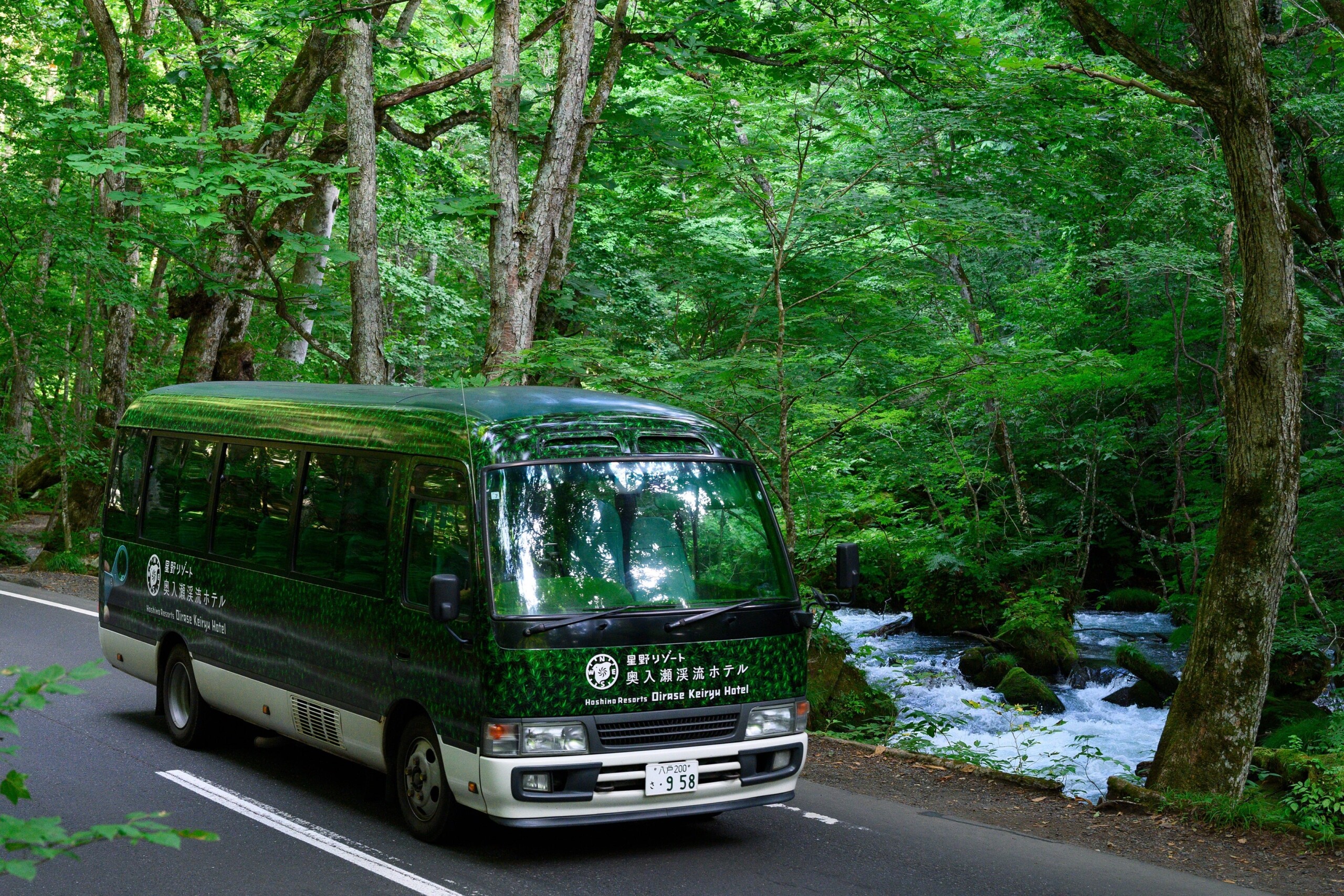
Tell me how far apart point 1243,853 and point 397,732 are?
214 inches

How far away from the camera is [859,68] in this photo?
14344mm

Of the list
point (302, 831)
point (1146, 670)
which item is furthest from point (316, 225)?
point (302, 831)

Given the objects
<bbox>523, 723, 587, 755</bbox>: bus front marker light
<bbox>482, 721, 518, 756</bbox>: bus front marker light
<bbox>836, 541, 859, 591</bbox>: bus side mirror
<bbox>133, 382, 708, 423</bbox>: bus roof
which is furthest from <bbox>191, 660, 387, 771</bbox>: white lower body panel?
<bbox>836, 541, 859, 591</bbox>: bus side mirror

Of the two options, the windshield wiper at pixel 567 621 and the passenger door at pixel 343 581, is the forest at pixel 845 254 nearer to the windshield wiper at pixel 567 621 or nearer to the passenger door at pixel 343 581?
the passenger door at pixel 343 581

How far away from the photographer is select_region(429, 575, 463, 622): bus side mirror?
6320 millimetres

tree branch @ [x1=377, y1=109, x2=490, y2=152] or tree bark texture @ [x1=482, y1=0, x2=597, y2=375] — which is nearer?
tree bark texture @ [x1=482, y1=0, x2=597, y2=375]

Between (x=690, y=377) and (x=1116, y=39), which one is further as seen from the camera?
(x=690, y=377)

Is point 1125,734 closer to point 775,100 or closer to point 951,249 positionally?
point 951,249

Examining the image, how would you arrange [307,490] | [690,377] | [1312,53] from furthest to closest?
[1312,53], [690,377], [307,490]

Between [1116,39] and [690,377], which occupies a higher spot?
[1116,39]

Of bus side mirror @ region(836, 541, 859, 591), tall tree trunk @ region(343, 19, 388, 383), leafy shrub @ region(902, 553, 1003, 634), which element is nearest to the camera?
bus side mirror @ region(836, 541, 859, 591)

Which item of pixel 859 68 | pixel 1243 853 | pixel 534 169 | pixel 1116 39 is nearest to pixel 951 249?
pixel 859 68

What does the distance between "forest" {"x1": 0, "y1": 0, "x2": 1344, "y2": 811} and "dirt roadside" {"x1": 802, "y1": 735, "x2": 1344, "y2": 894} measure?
54.7 inches

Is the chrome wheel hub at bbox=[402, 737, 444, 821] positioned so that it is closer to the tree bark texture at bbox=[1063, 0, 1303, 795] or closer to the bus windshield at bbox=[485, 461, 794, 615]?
the bus windshield at bbox=[485, 461, 794, 615]
